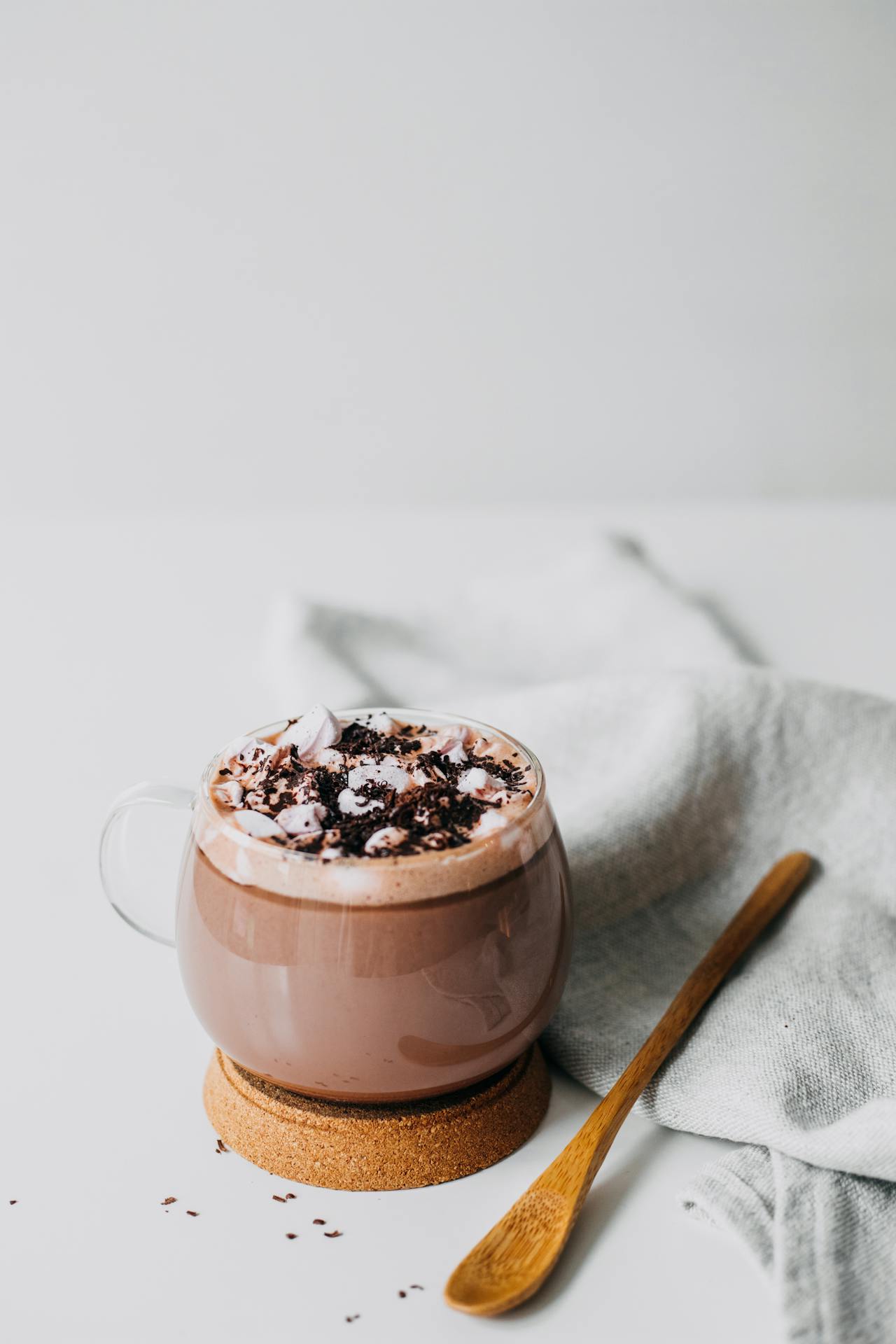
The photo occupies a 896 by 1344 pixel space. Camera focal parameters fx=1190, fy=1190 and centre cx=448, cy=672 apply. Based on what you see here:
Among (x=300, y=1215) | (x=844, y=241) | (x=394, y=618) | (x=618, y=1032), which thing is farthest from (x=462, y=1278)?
(x=844, y=241)

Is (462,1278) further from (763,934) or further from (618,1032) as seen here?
(763,934)

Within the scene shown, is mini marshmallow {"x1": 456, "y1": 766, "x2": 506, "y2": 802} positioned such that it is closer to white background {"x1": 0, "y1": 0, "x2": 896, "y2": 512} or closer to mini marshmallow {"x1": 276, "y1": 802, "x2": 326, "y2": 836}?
mini marshmallow {"x1": 276, "y1": 802, "x2": 326, "y2": 836}

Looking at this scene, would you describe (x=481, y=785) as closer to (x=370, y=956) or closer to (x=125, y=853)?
(x=370, y=956)

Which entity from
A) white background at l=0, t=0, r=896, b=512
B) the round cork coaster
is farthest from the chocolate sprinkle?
white background at l=0, t=0, r=896, b=512

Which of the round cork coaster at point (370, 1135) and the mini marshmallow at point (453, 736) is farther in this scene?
the mini marshmallow at point (453, 736)

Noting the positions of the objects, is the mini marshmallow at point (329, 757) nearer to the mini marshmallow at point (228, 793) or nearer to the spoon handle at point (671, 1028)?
the mini marshmallow at point (228, 793)

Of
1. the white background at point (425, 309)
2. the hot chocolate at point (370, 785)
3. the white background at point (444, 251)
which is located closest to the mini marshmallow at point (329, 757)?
the hot chocolate at point (370, 785)
